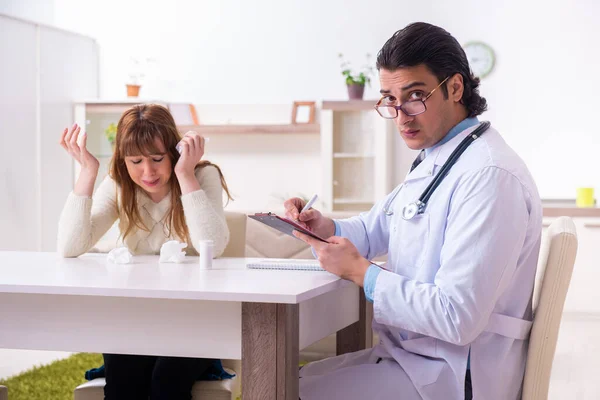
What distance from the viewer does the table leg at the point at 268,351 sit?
67.2 inches

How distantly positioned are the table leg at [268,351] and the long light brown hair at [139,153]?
100 centimetres

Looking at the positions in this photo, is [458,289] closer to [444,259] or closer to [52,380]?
[444,259]

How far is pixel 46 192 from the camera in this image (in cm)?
620

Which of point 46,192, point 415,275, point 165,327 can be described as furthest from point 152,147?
point 46,192

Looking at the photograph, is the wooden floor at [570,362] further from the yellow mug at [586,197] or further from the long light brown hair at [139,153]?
the long light brown hair at [139,153]

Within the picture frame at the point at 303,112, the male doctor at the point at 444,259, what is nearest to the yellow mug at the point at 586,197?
the picture frame at the point at 303,112

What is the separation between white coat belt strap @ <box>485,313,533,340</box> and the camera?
1.76 m

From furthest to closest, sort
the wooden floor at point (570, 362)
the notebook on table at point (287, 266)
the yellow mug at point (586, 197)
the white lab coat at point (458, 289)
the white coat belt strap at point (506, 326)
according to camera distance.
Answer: the yellow mug at point (586, 197) < the wooden floor at point (570, 362) < the notebook on table at point (287, 266) < the white coat belt strap at point (506, 326) < the white lab coat at point (458, 289)

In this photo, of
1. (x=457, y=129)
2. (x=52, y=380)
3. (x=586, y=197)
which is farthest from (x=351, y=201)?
(x=457, y=129)

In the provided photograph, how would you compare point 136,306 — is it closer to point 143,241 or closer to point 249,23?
point 143,241

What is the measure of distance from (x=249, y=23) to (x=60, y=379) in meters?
3.53

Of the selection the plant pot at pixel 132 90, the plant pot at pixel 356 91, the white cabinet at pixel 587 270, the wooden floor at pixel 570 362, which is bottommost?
the wooden floor at pixel 570 362

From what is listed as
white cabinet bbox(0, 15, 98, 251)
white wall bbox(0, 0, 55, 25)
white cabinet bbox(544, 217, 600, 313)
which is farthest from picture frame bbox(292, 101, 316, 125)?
white wall bbox(0, 0, 55, 25)

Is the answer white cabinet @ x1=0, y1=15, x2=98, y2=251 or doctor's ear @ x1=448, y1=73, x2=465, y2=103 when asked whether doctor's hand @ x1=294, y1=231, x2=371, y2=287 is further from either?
white cabinet @ x1=0, y1=15, x2=98, y2=251
